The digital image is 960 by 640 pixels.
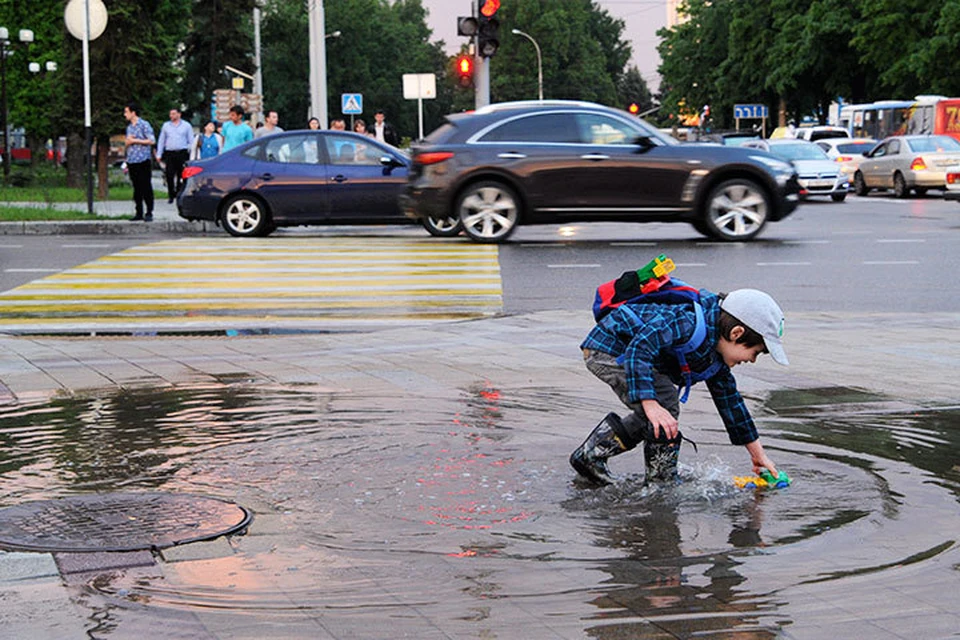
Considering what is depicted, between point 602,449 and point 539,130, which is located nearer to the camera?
point 602,449

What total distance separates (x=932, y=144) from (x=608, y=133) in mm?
20063

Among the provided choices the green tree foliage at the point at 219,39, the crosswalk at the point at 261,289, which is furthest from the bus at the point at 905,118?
the crosswalk at the point at 261,289

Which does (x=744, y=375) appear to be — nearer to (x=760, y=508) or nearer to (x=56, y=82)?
(x=760, y=508)

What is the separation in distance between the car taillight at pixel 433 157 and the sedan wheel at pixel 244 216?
274 centimetres

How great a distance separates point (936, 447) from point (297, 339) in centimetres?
547

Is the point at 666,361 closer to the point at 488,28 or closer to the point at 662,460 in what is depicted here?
the point at 662,460

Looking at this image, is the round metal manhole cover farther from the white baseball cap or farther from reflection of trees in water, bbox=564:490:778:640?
the white baseball cap

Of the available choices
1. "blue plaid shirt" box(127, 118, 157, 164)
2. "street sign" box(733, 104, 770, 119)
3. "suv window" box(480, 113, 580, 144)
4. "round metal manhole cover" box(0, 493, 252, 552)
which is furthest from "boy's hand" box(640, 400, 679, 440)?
"street sign" box(733, 104, 770, 119)

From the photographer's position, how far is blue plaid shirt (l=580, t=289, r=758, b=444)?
557cm

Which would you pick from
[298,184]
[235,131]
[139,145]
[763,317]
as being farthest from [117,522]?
[235,131]

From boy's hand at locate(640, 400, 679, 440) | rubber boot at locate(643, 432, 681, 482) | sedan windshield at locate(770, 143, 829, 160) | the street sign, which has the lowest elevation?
rubber boot at locate(643, 432, 681, 482)

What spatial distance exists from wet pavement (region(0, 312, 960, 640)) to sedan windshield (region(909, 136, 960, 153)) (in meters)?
27.7

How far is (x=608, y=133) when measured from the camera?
63.8 feet

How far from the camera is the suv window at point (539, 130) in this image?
19.5m
